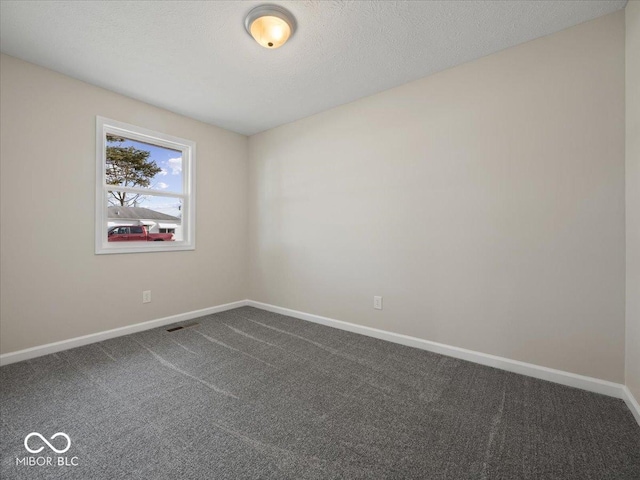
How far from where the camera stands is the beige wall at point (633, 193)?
1639 mm

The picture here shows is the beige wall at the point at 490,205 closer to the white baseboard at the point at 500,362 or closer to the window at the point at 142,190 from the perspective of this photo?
the white baseboard at the point at 500,362

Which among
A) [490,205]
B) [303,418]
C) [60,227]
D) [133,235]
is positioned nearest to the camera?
[303,418]

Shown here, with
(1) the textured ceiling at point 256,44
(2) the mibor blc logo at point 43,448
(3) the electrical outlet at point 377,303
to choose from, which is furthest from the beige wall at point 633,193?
(2) the mibor blc logo at point 43,448

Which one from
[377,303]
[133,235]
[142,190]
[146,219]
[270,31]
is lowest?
[377,303]

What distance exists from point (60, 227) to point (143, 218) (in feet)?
2.50

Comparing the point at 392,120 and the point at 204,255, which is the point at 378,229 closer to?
the point at 392,120

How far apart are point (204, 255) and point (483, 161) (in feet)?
10.9

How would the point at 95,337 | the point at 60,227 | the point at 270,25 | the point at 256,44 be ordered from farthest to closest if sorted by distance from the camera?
1. the point at 95,337
2. the point at 60,227
3. the point at 256,44
4. the point at 270,25

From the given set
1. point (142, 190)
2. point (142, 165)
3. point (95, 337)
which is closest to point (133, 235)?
point (142, 190)

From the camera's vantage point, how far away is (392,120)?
2.79 metres

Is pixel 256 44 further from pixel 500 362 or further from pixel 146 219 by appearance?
pixel 500 362

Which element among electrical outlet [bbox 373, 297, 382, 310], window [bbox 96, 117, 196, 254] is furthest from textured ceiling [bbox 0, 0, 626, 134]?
electrical outlet [bbox 373, 297, 382, 310]

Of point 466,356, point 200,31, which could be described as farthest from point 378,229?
point 200,31

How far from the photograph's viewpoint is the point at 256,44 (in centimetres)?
214
